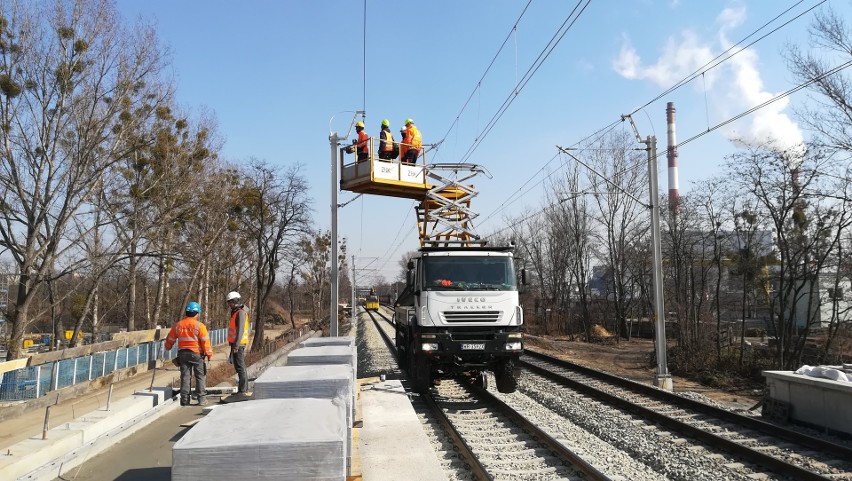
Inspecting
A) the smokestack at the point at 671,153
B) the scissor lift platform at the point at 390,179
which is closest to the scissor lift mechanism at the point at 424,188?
the scissor lift platform at the point at 390,179

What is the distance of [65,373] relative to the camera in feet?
59.9

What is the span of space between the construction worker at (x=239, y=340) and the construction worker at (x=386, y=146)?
24.4ft

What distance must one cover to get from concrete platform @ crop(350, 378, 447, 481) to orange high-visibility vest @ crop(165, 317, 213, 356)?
8.67 ft

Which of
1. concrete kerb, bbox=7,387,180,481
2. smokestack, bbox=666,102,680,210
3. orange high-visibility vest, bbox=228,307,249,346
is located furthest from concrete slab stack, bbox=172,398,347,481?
smokestack, bbox=666,102,680,210

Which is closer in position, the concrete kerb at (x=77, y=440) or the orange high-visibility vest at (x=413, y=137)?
the concrete kerb at (x=77, y=440)

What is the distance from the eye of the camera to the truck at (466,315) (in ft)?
41.4

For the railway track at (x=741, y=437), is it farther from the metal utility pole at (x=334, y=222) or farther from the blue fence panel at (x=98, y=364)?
the blue fence panel at (x=98, y=364)

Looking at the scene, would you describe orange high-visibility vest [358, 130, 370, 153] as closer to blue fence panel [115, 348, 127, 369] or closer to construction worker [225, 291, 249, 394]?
construction worker [225, 291, 249, 394]

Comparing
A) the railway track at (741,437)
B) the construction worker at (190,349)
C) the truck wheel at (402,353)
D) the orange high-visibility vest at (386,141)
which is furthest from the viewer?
the orange high-visibility vest at (386,141)

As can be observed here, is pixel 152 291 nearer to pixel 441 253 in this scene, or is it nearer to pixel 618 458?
pixel 441 253

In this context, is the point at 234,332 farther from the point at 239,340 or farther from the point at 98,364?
the point at 98,364

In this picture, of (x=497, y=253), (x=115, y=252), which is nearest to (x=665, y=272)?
(x=497, y=253)

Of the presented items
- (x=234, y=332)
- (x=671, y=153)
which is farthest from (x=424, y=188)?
(x=671, y=153)

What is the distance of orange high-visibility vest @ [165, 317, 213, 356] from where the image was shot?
29.8ft
